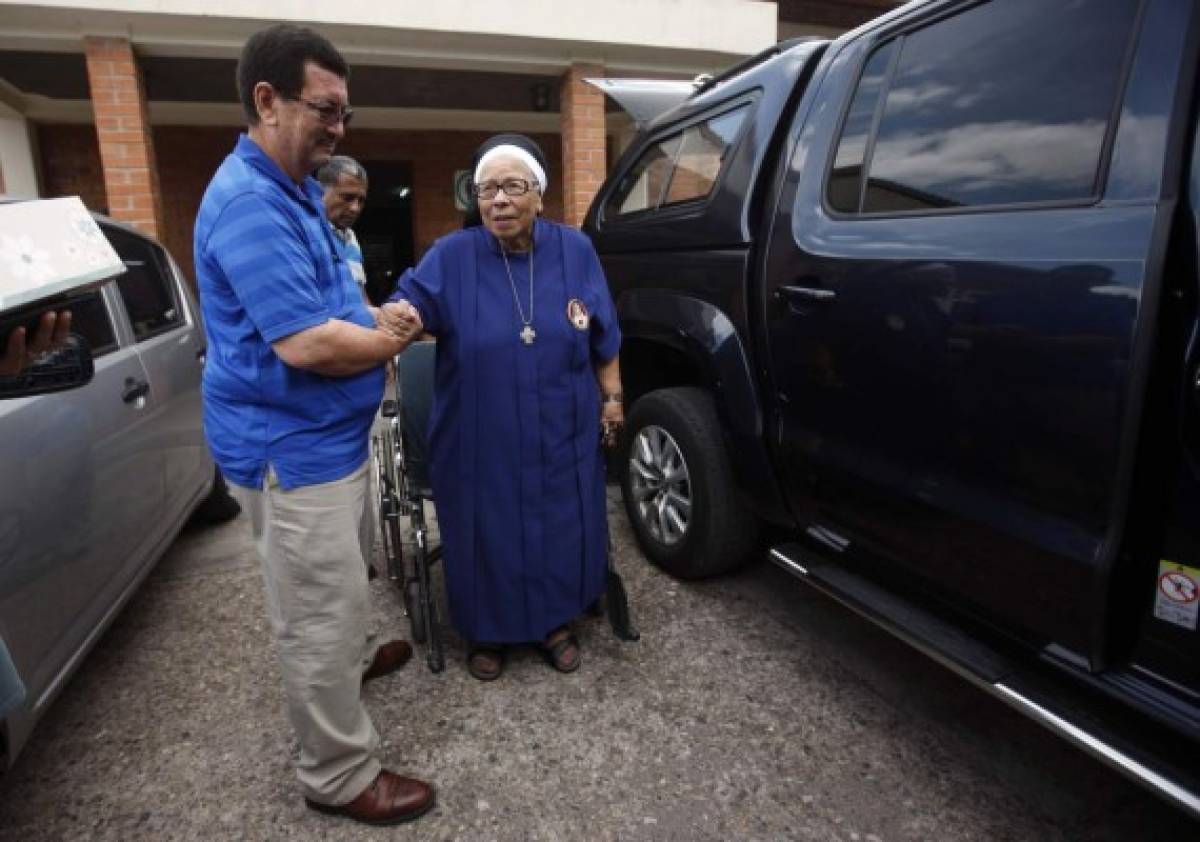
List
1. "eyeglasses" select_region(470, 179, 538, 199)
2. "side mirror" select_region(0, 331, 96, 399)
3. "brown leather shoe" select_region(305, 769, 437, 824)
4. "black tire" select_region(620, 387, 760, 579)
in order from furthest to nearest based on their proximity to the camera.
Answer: "black tire" select_region(620, 387, 760, 579)
"eyeglasses" select_region(470, 179, 538, 199)
"brown leather shoe" select_region(305, 769, 437, 824)
"side mirror" select_region(0, 331, 96, 399)

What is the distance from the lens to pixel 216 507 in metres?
3.96

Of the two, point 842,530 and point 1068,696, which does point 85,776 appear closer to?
point 842,530

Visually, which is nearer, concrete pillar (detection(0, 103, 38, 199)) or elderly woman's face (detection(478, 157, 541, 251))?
elderly woman's face (detection(478, 157, 541, 251))

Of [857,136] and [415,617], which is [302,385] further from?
[857,136]

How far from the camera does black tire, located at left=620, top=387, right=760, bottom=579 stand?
2838mm

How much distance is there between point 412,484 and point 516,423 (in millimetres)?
785

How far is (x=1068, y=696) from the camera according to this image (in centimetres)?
168

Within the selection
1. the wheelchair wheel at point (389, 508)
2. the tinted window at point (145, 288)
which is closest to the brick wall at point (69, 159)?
the tinted window at point (145, 288)

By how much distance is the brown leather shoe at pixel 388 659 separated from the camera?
255 cm

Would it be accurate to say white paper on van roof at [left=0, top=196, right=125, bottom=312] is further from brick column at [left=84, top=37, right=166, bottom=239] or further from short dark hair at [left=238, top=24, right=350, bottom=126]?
brick column at [left=84, top=37, right=166, bottom=239]

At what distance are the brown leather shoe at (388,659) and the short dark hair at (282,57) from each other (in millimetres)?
1804

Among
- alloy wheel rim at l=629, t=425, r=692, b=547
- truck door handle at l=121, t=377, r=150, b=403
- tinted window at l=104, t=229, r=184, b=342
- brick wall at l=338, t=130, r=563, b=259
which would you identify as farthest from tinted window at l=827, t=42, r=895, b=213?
brick wall at l=338, t=130, r=563, b=259

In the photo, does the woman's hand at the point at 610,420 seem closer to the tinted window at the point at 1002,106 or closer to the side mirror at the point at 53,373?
the tinted window at the point at 1002,106

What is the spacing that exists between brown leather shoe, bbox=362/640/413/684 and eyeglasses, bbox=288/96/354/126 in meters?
1.73
